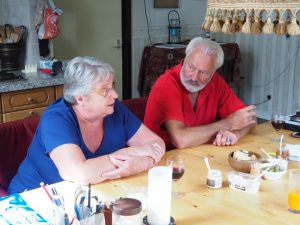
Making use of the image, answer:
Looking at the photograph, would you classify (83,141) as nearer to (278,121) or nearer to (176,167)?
(176,167)

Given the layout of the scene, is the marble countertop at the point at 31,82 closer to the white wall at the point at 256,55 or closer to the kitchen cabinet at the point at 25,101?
the kitchen cabinet at the point at 25,101

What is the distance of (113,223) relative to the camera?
1242 mm

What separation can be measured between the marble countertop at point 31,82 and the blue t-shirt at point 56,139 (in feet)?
3.82

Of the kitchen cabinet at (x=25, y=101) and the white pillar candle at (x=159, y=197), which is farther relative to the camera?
the kitchen cabinet at (x=25, y=101)

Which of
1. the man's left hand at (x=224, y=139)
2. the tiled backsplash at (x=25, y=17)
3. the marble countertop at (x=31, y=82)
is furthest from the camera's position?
the tiled backsplash at (x=25, y=17)

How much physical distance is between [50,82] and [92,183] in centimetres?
169

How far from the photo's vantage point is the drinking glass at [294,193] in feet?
4.69

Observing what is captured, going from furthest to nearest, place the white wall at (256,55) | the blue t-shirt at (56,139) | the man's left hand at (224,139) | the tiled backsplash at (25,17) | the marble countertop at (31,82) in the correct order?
the white wall at (256,55), the tiled backsplash at (25,17), the marble countertop at (31,82), the man's left hand at (224,139), the blue t-shirt at (56,139)

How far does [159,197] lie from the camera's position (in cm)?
126

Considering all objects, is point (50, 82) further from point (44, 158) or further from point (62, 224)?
point (62, 224)

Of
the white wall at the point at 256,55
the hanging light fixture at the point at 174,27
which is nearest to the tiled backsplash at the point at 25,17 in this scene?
the white wall at the point at 256,55

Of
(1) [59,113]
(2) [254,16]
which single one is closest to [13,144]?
(1) [59,113]

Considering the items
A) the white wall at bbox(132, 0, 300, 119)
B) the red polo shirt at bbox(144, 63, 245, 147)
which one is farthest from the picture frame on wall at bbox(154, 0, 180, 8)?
the red polo shirt at bbox(144, 63, 245, 147)

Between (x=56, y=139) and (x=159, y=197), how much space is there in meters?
0.61
